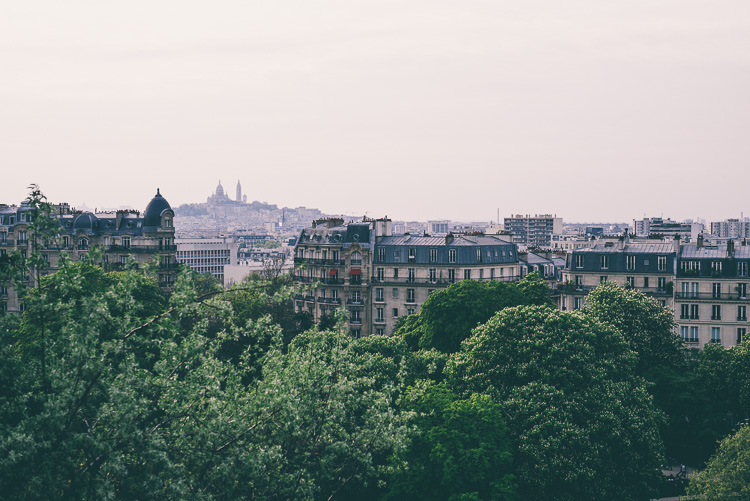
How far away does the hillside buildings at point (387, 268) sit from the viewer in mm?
87625

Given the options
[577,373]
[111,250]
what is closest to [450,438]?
[577,373]

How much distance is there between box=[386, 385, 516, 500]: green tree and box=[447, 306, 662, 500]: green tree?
1760 mm

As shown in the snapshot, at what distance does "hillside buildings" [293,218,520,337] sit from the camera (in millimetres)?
87625

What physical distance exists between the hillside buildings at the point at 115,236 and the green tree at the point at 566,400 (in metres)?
60.1

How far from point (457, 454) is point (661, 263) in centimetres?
5239

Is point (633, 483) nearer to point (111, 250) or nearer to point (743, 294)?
point (743, 294)

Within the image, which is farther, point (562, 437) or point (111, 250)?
point (111, 250)

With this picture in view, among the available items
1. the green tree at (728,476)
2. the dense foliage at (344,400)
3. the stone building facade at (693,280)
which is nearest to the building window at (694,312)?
the stone building facade at (693,280)

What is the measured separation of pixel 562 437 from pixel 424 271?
47646mm

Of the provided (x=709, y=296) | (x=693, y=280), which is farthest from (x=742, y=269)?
(x=693, y=280)

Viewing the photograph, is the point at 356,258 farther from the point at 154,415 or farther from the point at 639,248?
the point at 154,415

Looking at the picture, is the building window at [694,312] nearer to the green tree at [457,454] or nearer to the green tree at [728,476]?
the green tree at [728,476]

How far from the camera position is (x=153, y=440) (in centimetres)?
2150

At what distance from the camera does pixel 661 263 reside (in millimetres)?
84625
